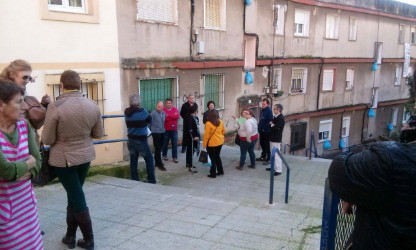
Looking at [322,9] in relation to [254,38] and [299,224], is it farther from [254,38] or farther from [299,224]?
[299,224]

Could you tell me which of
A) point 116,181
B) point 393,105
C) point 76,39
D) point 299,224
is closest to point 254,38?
point 76,39

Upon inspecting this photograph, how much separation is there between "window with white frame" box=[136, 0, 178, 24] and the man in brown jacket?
20.9ft

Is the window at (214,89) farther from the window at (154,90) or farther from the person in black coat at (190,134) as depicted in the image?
the person in black coat at (190,134)

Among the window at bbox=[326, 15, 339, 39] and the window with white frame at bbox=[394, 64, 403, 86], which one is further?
the window with white frame at bbox=[394, 64, 403, 86]

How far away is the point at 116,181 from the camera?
6480 mm

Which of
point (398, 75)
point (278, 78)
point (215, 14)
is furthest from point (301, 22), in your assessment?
point (398, 75)

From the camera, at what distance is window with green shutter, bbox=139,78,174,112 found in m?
9.76

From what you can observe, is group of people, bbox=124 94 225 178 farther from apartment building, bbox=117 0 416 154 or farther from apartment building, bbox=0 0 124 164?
apartment building, bbox=117 0 416 154

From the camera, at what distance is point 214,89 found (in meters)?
12.6

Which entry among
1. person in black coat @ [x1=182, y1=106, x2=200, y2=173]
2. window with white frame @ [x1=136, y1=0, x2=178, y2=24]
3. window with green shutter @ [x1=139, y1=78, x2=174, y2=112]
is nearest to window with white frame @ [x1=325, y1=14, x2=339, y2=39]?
window with white frame @ [x1=136, y1=0, x2=178, y2=24]

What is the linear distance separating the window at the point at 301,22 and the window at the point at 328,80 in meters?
2.73

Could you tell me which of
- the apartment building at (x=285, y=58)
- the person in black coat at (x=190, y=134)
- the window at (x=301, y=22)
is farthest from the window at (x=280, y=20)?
the person in black coat at (x=190, y=134)

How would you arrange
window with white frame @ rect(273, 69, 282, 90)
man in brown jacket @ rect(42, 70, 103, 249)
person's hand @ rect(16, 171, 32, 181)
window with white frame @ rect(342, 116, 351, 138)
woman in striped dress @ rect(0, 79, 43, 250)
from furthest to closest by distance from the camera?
window with white frame @ rect(342, 116, 351, 138)
window with white frame @ rect(273, 69, 282, 90)
man in brown jacket @ rect(42, 70, 103, 249)
person's hand @ rect(16, 171, 32, 181)
woman in striped dress @ rect(0, 79, 43, 250)

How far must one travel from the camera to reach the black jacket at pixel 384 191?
4.87 feet
